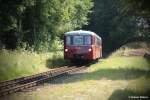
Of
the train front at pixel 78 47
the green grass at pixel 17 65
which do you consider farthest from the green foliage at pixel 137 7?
the train front at pixel 78 47

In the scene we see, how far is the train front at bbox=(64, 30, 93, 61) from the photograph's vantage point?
31188 mm

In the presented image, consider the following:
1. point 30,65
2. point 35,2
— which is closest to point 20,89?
point 30,65

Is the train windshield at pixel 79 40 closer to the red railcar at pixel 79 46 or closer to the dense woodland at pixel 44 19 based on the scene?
the red railcar at pixel 79 46

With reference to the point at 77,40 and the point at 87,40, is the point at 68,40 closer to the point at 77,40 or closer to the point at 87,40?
the point at 77,40

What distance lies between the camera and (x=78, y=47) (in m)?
31.5

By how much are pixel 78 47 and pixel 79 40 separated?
0.75 metres

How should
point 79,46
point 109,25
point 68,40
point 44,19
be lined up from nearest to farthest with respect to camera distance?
point 79,46 → point 68,40 → point 44,19 → point 109,25

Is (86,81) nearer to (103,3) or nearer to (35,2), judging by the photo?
(35,2)

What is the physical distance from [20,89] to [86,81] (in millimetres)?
3810

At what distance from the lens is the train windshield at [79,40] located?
31797 millimetres

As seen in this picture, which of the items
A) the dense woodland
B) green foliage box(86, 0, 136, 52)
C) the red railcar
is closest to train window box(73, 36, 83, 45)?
the red railcar

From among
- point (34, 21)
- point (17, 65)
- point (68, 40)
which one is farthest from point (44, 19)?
point (17, 65)

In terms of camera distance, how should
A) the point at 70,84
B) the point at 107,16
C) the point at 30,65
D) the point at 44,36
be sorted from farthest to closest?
1. the point at 107,16
2. the point at 44,36
3. the point at 30,65
4. the point at 70,84

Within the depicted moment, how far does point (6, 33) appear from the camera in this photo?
3145 centimetres
